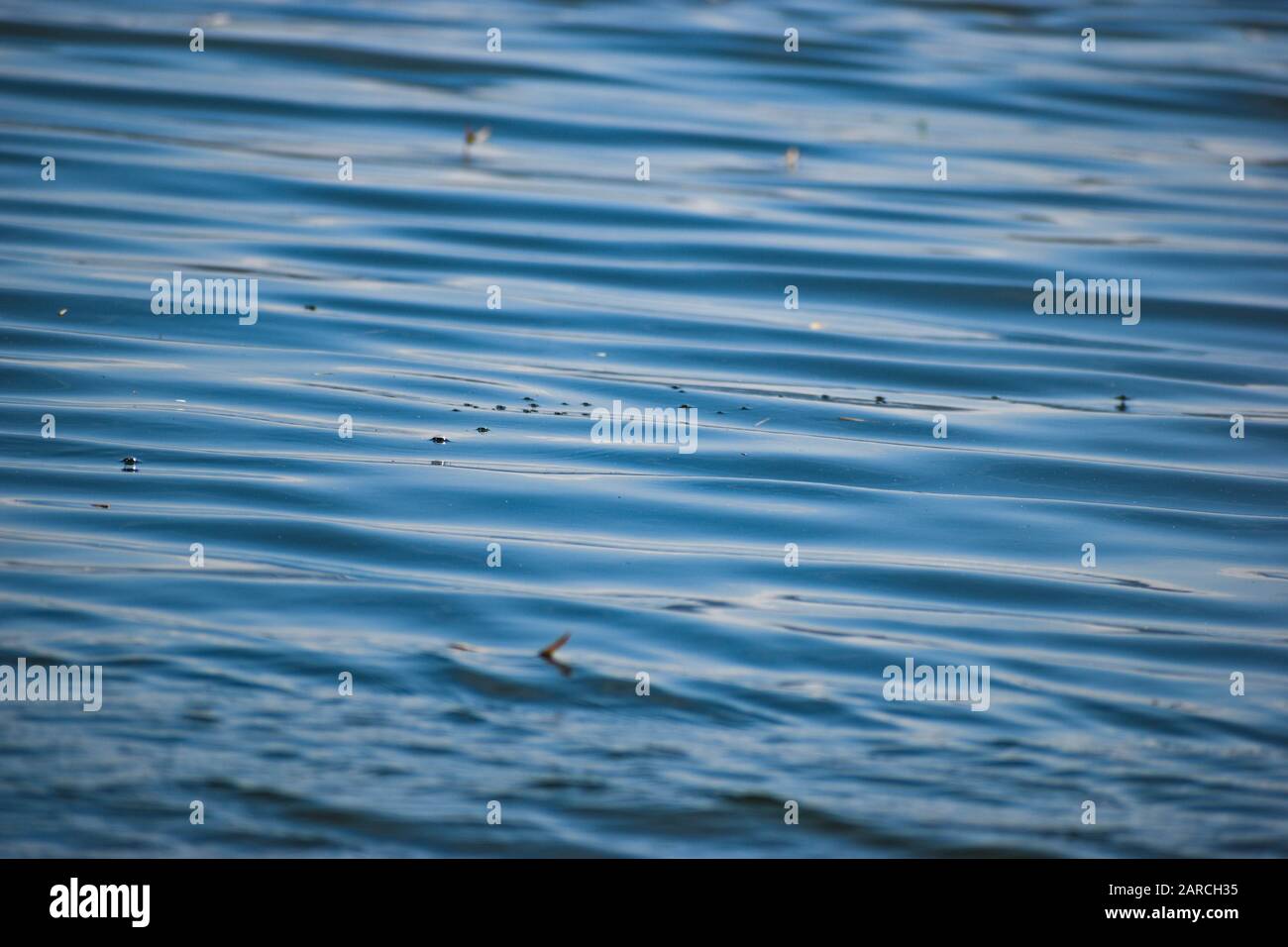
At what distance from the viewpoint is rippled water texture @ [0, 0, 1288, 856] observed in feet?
13.4

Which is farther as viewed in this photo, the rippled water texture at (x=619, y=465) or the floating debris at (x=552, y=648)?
the floating debris at (x=552, y=648)

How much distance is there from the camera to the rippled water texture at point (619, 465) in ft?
13.4

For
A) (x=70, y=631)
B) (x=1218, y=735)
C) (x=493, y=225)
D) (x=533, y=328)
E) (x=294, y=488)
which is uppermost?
(x=493, y=225)

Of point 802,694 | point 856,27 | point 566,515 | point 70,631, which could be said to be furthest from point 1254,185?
point 70,631

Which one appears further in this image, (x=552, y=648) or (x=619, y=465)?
(x=619, y=465)

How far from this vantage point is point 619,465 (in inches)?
262

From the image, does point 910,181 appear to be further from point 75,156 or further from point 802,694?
point 802,694

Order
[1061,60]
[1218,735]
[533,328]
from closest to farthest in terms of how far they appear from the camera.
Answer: [1218,735]
[533,328]
[1061,60]

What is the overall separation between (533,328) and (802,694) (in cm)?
434

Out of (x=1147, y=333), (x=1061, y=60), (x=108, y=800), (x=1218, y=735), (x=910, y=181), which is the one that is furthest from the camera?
(x=1061, y=60)

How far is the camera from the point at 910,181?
1245cm

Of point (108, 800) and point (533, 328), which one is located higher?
point (533, 328)

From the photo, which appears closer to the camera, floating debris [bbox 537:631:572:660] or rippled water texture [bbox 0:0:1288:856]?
rippled water texture [bbox 0:0:1288:856]

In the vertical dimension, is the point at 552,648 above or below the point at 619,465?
below
